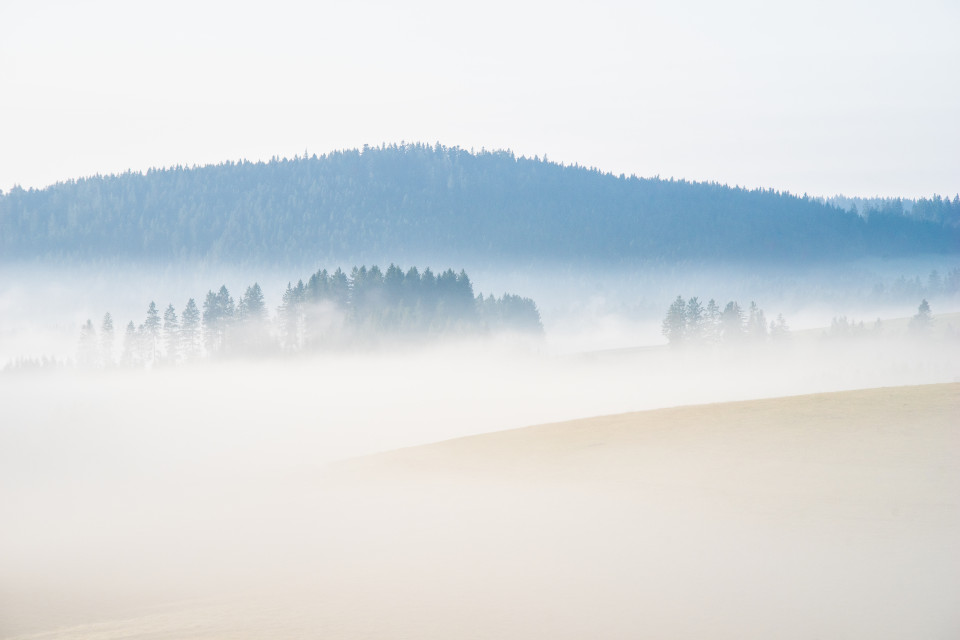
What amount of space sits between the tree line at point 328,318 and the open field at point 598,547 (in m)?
82.6

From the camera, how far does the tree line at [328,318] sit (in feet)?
376

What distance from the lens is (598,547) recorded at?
20.6 metres

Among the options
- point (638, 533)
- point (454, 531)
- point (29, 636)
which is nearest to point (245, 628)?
point (29, 636)

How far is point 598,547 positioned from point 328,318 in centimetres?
9659

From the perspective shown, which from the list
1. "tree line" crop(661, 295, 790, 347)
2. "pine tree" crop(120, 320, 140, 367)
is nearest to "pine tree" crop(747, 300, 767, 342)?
"tree line" crop(661, 295, 790, 347)

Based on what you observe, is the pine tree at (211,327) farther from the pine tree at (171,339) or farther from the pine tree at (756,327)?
the pine tree at (756,327)

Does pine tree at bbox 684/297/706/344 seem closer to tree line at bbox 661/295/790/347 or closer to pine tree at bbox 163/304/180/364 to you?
tree line at bbox 661/295/790/347

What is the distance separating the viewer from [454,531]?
23.1 meters

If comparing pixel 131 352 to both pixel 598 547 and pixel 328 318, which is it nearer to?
pixel 328 318

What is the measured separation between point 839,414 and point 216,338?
327ft

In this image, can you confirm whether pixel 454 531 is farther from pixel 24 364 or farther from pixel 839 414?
pixel 24 364

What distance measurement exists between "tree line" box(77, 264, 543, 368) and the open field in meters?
82.6

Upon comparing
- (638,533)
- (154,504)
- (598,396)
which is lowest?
(598,396)

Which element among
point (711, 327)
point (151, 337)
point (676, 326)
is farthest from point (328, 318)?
point (711, 327)
